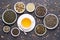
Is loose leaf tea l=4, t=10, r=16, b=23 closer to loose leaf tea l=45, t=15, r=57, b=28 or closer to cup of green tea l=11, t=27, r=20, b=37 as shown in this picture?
cup of green tea l=11, t=27, r=20, b=37

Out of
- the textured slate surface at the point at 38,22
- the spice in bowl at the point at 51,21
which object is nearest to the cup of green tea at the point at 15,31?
the textured slate surface at the point at 38,22

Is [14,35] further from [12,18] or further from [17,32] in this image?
[12,18]

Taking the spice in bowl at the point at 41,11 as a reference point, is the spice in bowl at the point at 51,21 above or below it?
below

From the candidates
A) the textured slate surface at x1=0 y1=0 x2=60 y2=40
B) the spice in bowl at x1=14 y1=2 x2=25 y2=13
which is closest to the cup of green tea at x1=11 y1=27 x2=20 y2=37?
the textured slate surface at x1=0 y1=0 x2=60 y2=40

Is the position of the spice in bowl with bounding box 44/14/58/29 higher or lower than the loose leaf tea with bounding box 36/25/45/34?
higher

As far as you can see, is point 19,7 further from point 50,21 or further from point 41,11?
point 50,21

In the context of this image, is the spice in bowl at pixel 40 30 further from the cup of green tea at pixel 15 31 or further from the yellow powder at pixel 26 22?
the cup of green tea at pixel 15 31

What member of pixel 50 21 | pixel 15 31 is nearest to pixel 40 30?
pixel 50 21
